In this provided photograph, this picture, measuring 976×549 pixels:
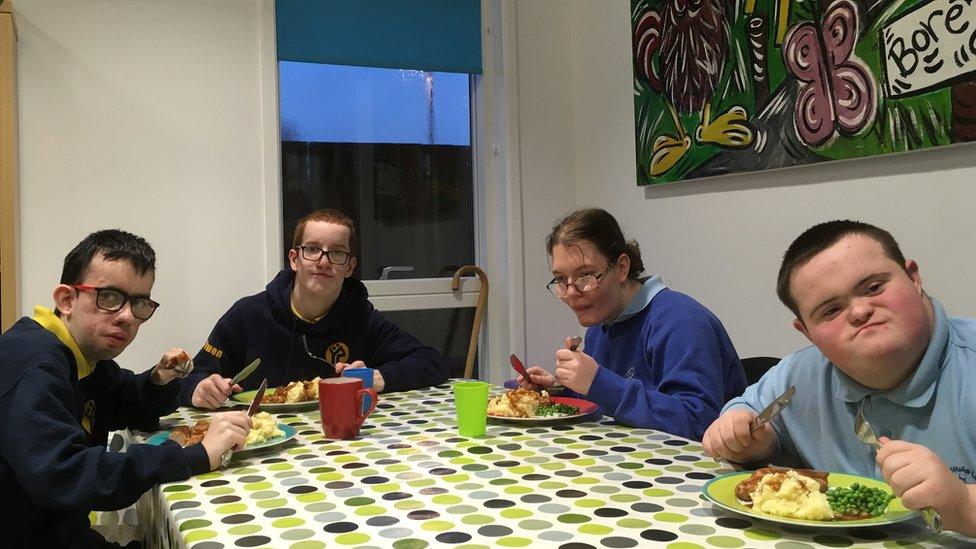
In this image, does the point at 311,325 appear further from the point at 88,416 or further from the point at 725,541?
the point at 725,541

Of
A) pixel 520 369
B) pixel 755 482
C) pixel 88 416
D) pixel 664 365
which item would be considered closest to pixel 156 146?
pixel 88 416

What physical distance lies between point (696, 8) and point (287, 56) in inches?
67.4

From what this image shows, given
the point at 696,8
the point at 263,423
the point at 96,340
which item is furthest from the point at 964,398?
the point at 696,8

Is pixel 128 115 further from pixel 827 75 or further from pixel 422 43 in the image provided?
pixel 827 75

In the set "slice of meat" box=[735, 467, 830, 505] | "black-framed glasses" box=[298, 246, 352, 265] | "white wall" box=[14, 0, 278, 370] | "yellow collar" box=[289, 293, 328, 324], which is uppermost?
"white wall" box=[14, 0, 278, 370]

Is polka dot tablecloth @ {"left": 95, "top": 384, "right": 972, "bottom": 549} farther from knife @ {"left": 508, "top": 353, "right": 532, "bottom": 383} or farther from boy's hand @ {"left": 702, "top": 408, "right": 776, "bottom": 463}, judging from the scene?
knife @ {"left": 508, "top": 353, "right": 532, "bottom": 383}

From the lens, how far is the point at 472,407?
1467 millimetres

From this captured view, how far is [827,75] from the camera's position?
2303 millimetres

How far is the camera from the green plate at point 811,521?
0.88m

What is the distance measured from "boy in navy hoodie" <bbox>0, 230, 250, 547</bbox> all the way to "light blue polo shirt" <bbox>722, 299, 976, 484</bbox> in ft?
2.98

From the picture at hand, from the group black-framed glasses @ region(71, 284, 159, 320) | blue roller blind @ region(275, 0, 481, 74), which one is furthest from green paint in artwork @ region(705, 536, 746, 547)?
blue roller blind @ region(275, 0, 481, 74)

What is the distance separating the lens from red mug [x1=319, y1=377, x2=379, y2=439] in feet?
4.84

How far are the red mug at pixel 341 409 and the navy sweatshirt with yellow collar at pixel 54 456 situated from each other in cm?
27

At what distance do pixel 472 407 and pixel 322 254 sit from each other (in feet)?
3.31
